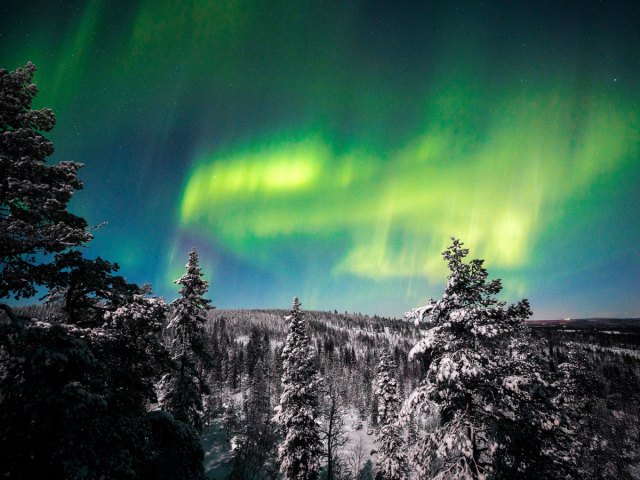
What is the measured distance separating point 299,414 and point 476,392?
50.0 feet

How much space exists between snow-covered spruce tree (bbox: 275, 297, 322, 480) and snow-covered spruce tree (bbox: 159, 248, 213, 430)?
21.0ft

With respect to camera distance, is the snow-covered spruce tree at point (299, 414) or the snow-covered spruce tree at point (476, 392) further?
the snow-covered spruce tree at point (299, 414)

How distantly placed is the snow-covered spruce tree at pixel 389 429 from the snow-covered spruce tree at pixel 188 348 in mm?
18751

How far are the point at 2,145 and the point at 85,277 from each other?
162 inches

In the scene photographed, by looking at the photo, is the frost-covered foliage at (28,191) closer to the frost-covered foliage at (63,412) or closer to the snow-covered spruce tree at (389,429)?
the frost-covered foliage at (63,412)

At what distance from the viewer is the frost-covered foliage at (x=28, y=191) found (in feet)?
21.7

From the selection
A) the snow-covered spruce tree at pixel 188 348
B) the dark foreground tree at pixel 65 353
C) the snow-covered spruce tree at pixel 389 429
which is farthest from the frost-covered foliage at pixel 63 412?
the snow-covered spruce tree at pixel 389 429

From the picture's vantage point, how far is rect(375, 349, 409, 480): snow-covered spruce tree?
2759cm

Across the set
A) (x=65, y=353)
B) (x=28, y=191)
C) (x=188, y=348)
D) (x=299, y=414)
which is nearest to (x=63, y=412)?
(x=65, y=353)

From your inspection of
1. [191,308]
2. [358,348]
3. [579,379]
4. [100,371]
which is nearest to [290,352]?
[191,308]

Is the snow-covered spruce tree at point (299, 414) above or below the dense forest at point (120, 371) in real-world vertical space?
below

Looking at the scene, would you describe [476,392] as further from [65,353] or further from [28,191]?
[28,191]

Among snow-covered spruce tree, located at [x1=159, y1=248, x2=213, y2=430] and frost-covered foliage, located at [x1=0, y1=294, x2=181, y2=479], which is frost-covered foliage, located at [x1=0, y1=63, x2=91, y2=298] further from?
snow-covered spruce tree, located at [x1=159, y1=248, x2=213, y2=430]

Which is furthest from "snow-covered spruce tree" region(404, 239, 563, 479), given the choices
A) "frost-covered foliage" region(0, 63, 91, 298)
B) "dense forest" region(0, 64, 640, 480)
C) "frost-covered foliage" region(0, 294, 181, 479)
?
"frost-covered foliage" region(0, 63, 91, 298)
